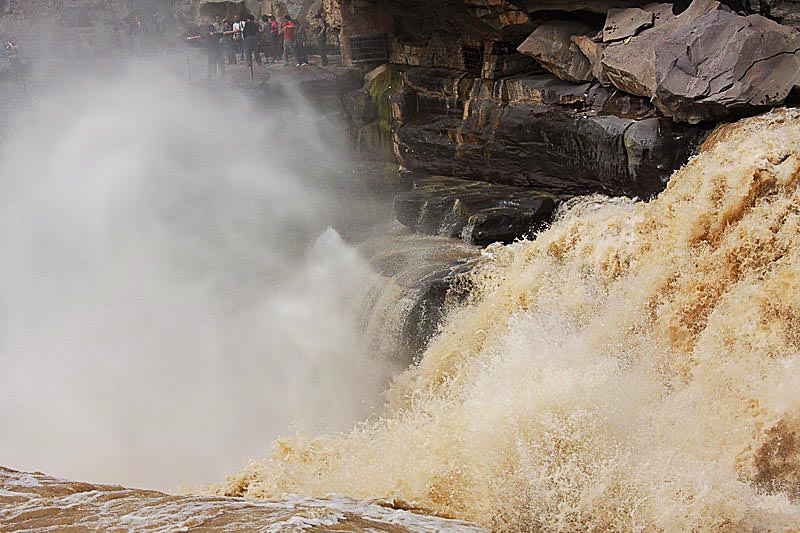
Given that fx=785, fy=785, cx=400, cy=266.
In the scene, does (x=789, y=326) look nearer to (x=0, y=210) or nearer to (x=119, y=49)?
(x=0, y=210)

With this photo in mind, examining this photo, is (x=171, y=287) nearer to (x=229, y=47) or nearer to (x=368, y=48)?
(x=368, y=48)

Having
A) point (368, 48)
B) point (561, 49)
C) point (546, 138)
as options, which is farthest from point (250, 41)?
point (546, 138)

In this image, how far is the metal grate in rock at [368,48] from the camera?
10680mm

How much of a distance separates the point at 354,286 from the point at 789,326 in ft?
12.6

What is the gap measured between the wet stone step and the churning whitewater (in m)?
0.91

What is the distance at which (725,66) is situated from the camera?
6.16 m

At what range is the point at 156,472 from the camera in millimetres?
5891

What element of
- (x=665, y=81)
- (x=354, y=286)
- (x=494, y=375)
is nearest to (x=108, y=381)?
(x=354, y=286)

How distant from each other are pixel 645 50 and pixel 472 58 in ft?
9.45

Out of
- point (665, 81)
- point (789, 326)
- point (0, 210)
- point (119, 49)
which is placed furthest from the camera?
point (119, 49)

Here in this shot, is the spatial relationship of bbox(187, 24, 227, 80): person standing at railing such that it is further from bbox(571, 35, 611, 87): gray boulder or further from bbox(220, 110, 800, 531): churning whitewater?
bbox(220, 110, 800, 531): churning whitewater

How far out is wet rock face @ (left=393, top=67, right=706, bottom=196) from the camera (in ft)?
22.5

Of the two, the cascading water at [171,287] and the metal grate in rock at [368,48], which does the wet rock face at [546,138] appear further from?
the metal grate in rock at [368,48]

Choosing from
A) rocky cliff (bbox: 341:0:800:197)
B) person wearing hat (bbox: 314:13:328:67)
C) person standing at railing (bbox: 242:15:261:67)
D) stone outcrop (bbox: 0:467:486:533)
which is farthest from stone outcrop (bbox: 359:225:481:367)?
person standing at railing (bbox: 242:15:261:67)
